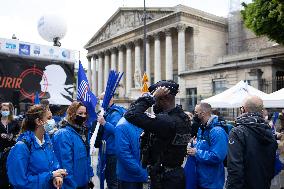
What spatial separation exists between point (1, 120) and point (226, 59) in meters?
33.4

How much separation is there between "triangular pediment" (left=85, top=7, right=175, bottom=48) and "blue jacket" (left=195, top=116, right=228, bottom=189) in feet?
133

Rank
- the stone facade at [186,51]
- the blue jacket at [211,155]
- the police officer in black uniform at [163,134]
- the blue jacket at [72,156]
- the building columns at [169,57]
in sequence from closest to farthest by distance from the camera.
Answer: the police officer in black uniform at [163,134], the blue jacket at [72,156], the blue jacket at [211,155], the stone facade at [186,51], the building columns at [169,57]

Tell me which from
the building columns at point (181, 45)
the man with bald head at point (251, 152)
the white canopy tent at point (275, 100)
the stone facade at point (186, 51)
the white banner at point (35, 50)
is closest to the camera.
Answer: the man with bald head at point (251, 152)

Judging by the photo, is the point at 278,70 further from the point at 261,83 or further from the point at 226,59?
the point at 226,59

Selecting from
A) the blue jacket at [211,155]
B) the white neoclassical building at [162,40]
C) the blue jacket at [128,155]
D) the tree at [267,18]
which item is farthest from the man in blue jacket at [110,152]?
the white neoclassical building at [162,40]

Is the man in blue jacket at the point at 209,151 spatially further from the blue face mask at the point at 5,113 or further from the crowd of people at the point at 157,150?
the blue face mask at the point at 5,113

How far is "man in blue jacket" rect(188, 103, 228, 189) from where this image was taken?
4.79 meters

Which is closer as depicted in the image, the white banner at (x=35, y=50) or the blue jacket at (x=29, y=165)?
the blue jacket at (x=29, y=165)

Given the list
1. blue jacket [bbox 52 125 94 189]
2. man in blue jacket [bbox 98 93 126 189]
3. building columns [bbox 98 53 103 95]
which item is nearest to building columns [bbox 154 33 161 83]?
building columns [bbox 98 53 103 95]

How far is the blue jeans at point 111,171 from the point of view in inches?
239

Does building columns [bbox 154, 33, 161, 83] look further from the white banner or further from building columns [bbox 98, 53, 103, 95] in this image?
the white banner

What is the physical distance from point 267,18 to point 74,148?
72.8ft

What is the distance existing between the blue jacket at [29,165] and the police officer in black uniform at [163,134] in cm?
100

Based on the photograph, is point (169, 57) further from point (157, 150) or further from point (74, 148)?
point (157, 150)
